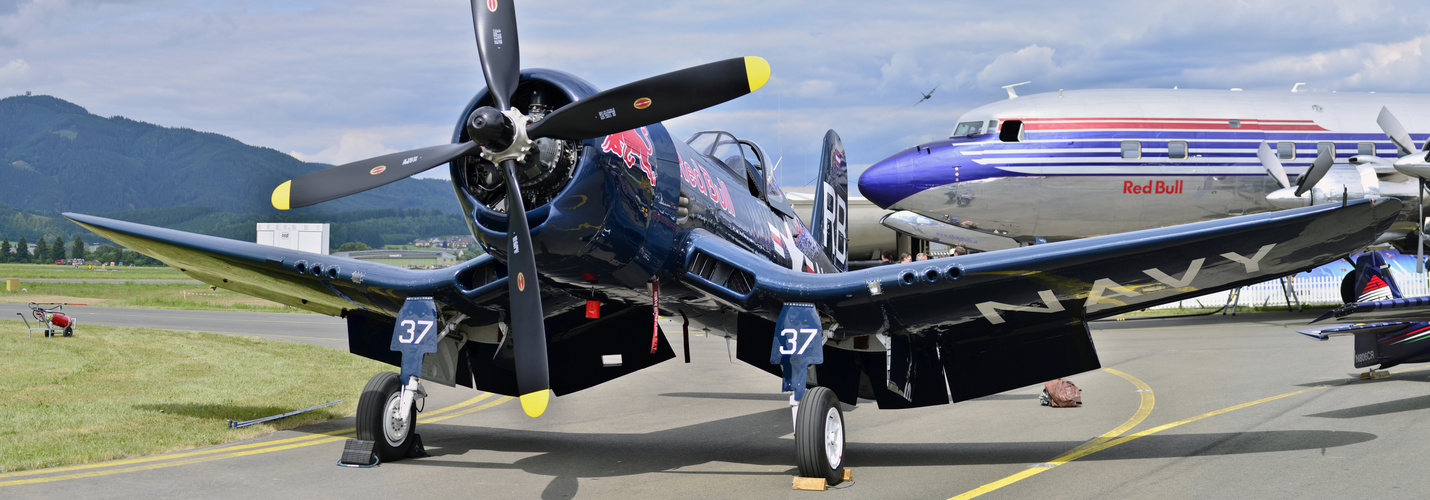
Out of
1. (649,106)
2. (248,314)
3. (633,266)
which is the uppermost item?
(649,106)

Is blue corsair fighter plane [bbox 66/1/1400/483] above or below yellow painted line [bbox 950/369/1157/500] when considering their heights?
above

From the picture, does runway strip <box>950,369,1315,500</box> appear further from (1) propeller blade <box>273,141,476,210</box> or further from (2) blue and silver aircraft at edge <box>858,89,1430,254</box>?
(2) blue and silver aircraft at edge <box>858,89,1430,254</box>

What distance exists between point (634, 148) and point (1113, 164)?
17.1 m

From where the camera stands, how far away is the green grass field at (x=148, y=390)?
28.2ft

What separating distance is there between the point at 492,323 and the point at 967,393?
4.17m

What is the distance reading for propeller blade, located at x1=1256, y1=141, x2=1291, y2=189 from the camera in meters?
20.7

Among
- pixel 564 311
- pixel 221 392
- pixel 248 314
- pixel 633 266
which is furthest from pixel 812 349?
pixel 248 314

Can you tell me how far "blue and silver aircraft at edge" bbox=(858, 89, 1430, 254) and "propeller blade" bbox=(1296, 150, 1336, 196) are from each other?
3.73 feet

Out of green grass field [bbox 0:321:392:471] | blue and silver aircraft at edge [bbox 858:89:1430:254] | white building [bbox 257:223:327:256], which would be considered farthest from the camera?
white building [bbox 257:223:327:256]

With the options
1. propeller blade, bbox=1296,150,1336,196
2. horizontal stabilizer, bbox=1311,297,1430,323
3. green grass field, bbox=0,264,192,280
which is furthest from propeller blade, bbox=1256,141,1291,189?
green grass field, bbox=0,264,192,280

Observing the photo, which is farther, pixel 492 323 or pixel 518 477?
pixel 492 323

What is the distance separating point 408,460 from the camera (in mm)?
8164

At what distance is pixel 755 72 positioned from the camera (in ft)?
20.5

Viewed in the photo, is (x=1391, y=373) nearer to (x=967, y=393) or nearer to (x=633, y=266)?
(x=967, y=393)
